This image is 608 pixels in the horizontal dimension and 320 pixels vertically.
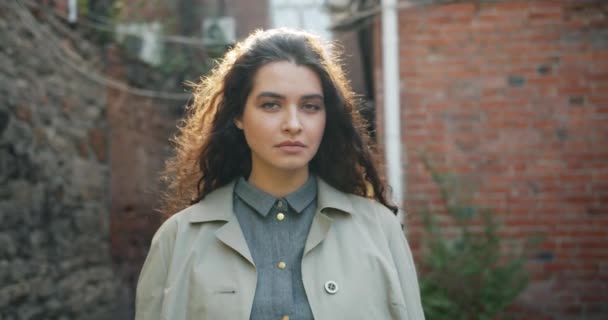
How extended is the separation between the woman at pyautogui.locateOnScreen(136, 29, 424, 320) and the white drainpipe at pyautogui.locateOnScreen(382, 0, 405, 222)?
186cm

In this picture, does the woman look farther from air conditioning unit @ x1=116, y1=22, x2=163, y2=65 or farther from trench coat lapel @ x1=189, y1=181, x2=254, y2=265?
air conditioning unit @ x1=116, y1=22, x2=163, y2=65

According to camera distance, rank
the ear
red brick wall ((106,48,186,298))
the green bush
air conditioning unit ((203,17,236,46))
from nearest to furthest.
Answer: the ear < the green bush < red brick wall ((106,48,186,298)) < air conditioning unit ((203,17,236,46))

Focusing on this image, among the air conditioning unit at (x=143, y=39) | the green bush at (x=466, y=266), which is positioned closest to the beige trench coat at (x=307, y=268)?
the green bush at (x=466, y=266)

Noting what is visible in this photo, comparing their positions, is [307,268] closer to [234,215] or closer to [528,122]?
[234,215]

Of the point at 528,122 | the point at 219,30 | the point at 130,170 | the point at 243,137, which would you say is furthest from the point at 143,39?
the point at 243,137

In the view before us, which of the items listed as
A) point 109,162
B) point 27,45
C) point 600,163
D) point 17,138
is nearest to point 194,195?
point 17,138

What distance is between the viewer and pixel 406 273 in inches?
82.9

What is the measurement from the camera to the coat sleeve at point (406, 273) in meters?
2.06

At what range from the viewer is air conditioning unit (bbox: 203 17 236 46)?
647 cm

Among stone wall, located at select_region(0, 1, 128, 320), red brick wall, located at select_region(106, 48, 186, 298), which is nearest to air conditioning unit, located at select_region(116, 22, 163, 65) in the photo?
red brick wall, located at select_region(106, 48, 186, 298)

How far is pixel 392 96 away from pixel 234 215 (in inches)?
93.5

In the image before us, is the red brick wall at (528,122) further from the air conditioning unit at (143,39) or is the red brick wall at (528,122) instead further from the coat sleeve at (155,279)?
the air conditioning unit at (143,39)

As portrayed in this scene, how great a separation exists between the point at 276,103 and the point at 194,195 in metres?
0.53

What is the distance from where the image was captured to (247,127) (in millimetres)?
2172
